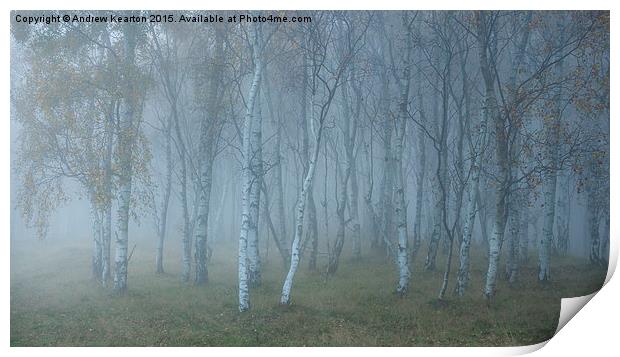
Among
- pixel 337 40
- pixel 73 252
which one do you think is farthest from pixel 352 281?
pixel 73 252

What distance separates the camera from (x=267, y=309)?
7.72m

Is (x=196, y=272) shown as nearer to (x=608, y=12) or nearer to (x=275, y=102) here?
(x=275, y=102)

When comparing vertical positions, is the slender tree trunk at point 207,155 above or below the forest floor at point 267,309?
above

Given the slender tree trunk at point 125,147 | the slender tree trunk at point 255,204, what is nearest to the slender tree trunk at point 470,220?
the slender tree trunk at point 255,204

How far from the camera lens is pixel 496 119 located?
8.02 meters

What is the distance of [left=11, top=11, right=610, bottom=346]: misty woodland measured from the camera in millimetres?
7527

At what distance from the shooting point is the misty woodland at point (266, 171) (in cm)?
753

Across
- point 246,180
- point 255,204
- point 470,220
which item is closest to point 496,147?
point 470,220

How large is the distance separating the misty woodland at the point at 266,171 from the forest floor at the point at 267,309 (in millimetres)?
31

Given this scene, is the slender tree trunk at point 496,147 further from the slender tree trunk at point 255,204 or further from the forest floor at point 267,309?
the slender tree trunk at point 255,204

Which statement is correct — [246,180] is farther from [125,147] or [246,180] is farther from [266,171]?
[125,147]

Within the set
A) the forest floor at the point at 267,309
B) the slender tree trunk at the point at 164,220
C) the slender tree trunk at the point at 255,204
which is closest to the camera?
the forest floor at the point at 267,309

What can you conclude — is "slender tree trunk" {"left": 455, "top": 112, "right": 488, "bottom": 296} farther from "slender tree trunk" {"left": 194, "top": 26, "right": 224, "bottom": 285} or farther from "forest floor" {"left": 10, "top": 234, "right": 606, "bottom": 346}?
"slender tree trunk" {"left": 194, "top": 26, "right": 224, "bottom": 285}

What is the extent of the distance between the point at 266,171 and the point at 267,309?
2695 mm
